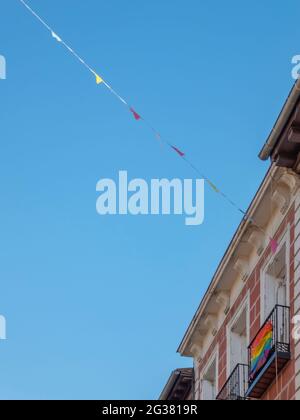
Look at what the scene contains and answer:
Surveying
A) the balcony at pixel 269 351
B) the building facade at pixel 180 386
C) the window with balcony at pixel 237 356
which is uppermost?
the building facade at pixel 180 386

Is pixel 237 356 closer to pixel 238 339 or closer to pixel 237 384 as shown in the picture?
pixel 238 339

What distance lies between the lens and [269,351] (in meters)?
26.3

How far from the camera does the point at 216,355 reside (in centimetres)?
3309

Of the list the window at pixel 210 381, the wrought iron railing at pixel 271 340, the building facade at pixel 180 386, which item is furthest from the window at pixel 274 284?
the building facade at pixel 180 386

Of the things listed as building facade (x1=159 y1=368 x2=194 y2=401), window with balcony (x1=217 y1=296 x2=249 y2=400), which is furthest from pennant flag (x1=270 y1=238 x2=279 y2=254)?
building facade (x1=159 y1=368 x2=194 y2=401)

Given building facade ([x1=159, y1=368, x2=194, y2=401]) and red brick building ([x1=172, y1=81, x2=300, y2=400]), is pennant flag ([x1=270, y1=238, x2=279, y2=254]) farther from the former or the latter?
building facade ([x1=159, y1=368, x2=194, y2=401])

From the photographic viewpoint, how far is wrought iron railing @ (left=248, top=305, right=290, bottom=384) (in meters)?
25.8

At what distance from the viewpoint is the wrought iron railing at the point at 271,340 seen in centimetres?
2581

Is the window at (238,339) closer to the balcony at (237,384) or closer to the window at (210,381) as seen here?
the balcony at (237,384)

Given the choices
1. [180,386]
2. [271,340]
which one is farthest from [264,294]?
[180,386]

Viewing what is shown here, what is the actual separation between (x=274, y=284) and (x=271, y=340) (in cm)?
210
